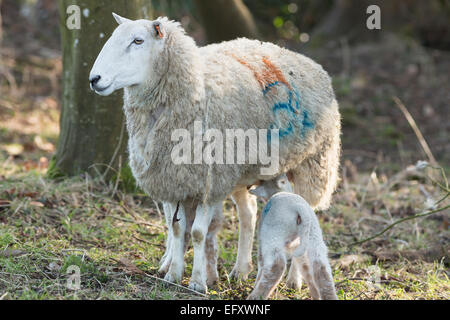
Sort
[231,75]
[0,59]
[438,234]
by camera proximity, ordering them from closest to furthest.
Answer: [231,75] < [438,234] < [0,59]

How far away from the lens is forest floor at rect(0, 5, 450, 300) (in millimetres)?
3785

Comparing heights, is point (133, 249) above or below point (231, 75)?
below

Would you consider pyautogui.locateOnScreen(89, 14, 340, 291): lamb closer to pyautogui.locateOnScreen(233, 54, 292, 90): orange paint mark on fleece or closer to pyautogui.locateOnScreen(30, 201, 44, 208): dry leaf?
pyautogui.locateOnScreen(233, 54, 292, 90): orange paint mark on fleece

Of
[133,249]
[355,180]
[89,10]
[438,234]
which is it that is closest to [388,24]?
[355,180]

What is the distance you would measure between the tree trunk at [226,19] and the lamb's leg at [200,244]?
20.3 feet

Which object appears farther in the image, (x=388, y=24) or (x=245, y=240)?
(x=388, y=24)

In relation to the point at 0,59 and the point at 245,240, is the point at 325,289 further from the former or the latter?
the point at 0,59

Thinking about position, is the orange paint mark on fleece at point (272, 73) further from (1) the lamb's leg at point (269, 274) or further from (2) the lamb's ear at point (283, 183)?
(1) the lamb's leg at point (269, 274)

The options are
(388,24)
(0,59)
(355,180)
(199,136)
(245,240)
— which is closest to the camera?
(199,136)

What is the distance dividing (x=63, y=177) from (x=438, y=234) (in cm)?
338

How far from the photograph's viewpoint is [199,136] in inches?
144

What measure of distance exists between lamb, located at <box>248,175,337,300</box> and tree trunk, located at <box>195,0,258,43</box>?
646cm

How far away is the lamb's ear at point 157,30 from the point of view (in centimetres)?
357

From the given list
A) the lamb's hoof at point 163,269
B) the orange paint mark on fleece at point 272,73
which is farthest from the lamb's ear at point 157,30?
the lamb's hoof at point 163,269
